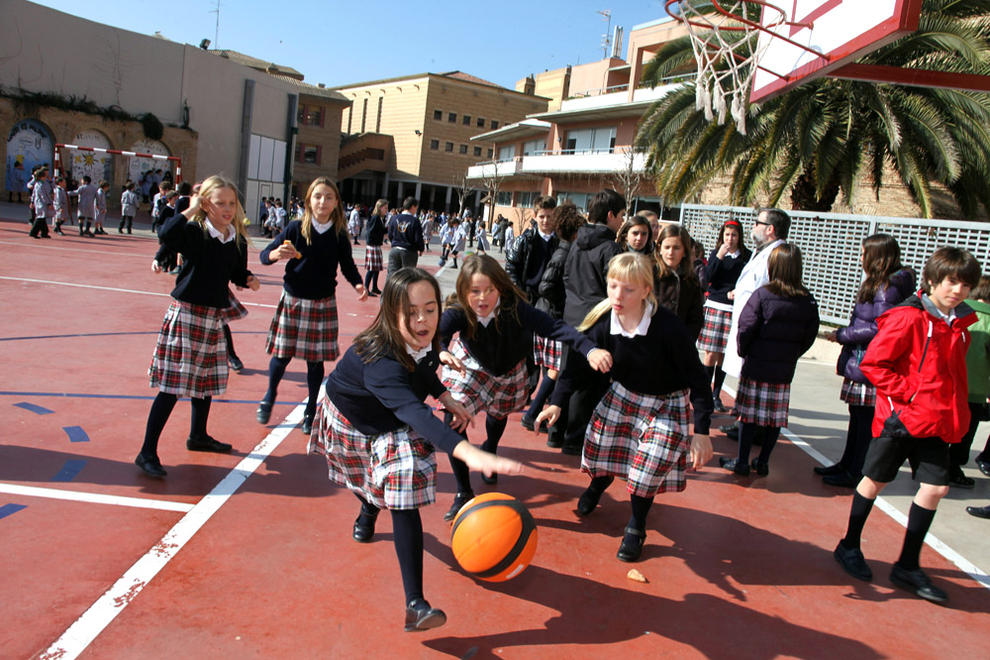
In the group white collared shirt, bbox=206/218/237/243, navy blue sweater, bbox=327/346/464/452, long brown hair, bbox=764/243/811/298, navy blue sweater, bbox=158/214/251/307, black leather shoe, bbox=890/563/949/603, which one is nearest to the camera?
navy blue sweater, bbox=327/346/464/452

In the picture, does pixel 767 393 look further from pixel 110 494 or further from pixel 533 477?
pixel 110 494

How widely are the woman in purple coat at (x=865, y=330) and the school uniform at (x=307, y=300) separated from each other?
3.92 meters

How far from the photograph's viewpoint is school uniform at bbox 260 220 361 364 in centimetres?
545

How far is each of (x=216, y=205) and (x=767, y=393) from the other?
14.0 ft

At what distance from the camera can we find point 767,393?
18.3 feet

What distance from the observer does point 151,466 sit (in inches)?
173

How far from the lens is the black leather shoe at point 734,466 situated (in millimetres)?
5711

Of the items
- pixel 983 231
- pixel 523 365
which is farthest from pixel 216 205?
pixel 983 231

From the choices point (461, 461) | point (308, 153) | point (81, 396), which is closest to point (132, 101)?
point (308, 153)

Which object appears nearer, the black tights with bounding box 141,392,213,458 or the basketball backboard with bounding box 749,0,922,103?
the black tights with bounding box 141,392,213,458

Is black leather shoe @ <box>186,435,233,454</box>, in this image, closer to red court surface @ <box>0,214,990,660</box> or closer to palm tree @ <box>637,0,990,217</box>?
red court surface @ <box>0,214,990,660</box>

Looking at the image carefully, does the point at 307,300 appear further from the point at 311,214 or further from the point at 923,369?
the point at 923,369

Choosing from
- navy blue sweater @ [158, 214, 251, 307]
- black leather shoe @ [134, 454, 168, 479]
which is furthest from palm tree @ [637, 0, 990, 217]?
black leather shoe @ [134, 454, 168, 479]

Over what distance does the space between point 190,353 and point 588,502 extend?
272 cm
